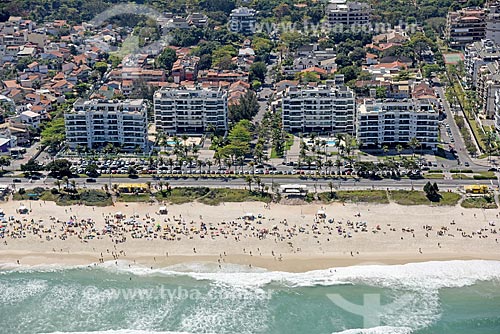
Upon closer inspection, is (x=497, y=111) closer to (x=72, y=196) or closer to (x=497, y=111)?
(x=497, y=111)

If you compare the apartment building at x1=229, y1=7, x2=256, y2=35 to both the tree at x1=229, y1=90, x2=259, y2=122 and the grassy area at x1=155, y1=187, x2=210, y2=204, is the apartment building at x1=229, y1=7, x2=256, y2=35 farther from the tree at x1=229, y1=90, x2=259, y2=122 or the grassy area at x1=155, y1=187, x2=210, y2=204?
the grassy area at x1=155, y1=187, x2=210, y2=204

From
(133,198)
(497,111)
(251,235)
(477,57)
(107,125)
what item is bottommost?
(251,235)

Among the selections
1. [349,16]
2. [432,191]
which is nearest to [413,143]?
[432,191]

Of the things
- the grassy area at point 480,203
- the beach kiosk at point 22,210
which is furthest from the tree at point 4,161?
the grassy area at point 480,203

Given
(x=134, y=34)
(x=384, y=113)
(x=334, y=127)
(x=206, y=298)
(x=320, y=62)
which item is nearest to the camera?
(x=206, y=298)

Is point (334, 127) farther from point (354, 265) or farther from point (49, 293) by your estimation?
point (49, 293)

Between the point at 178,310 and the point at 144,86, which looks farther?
the point at 144,86

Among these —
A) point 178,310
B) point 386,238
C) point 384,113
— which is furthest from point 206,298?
point 384,113
